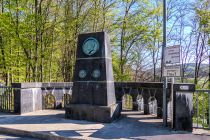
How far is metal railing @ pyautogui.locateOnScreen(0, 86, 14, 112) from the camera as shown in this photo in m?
8.46

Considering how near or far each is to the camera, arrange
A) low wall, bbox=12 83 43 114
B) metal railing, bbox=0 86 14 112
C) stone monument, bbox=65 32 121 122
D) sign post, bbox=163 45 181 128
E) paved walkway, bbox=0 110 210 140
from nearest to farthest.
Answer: paved walkway, bbox=0 110 210 140 < sign post, bbox=163 45 181 128 < stone monument, bbox=65 32 121 122 < low wall, bbox=12 83 43 114 < metal railing, bbox=0 86 14 112

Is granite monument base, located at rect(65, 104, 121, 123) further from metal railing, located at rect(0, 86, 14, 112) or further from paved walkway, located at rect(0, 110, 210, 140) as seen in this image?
metal railing, located at rect(0, 86, 14, 112)

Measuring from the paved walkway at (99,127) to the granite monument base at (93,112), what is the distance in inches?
8.2

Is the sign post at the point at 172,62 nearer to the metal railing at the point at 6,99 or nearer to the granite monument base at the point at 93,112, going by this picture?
the granite monument base at the point at 93,112

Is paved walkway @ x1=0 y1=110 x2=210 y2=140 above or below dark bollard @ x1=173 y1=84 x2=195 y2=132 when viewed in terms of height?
below

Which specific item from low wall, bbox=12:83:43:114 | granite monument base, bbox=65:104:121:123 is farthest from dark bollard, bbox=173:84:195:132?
low wall, bbox=12:83:43:114

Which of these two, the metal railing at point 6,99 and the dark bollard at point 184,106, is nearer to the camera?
the dark bollard at point 184,106

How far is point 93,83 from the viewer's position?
7.21 meters

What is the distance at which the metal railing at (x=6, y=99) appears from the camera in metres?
8.46

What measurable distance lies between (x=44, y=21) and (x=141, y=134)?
11376 millimetres

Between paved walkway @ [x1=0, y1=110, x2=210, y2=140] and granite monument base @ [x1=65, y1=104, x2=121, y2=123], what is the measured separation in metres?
A: 0.21

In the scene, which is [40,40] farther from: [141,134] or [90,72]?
[141,134]

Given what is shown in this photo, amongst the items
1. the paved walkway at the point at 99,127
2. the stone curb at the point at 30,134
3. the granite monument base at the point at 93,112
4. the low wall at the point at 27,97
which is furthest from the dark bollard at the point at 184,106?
the low wall at the point at 27,97

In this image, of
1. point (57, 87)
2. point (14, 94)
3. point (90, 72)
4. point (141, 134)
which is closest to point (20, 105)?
point (14, 94)
